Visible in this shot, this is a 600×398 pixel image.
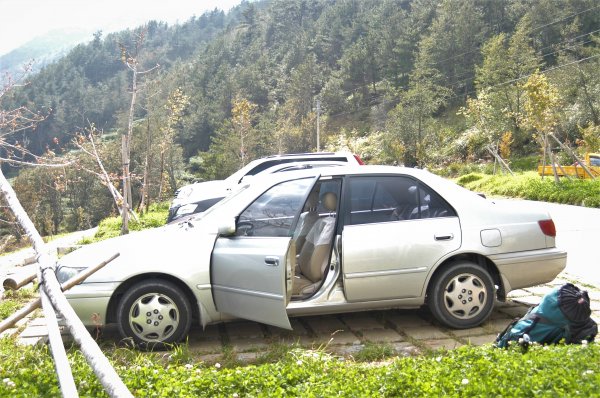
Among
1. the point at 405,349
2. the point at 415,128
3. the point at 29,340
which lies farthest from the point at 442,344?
the point at 415,128

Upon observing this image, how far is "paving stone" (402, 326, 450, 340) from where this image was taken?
17.0ft

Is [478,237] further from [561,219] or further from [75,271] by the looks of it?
[561,219]

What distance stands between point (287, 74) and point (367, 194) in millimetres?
96339

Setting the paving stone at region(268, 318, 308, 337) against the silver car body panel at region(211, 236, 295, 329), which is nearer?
the silver car body panel at region(211, 236, 295, 329)

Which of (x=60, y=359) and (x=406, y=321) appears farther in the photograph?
(x=406, y=321)

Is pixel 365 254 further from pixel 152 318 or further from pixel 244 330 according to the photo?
pixel 152 318

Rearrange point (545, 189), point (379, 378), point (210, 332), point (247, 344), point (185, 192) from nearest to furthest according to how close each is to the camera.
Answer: point (379, 378), point (247, 344), point (210, 332), point (185, 192), point (545, 189)

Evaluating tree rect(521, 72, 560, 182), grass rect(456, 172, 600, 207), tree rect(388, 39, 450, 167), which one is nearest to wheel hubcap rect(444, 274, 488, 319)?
grass rect(456, 172, 600, 207)

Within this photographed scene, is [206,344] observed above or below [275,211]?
below

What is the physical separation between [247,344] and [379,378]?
188 cm

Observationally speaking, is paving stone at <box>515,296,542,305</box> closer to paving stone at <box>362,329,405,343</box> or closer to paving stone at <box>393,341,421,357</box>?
paving stone at <box>362,329,405,343</box>

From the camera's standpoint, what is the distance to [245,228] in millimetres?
5227

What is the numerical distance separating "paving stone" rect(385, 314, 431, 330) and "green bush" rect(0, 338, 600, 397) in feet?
5.31

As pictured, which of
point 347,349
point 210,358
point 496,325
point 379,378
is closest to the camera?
point 379,378
